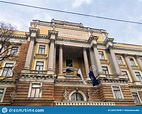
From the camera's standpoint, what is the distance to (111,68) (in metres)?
24.4

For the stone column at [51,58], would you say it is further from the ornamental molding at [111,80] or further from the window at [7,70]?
the ornamental molding at [111,80]

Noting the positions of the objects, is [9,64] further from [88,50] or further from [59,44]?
[88,50]

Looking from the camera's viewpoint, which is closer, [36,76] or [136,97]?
[36,76]

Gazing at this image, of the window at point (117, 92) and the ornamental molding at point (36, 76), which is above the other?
the ornamental molding at point (36, 76)

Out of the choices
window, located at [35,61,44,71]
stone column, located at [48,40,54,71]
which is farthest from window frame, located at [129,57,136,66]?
window, located at [35,61,44,71]

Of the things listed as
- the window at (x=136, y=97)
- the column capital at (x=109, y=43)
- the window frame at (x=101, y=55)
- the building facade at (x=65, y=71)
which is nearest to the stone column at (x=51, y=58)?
the building facade at (x=65, y=71)

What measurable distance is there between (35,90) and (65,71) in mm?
7588

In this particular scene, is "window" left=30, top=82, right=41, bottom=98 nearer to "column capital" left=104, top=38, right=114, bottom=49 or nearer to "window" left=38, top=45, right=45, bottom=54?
"window" left=38, top=45, right=45, bottom=54

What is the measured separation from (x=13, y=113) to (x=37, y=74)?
12759mm

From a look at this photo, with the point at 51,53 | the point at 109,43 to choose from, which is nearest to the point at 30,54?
the point at 51,53

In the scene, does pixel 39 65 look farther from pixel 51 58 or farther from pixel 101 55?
pixel 101 55

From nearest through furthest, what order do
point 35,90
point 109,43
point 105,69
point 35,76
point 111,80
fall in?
point 35,90, point 35,76, point 111,80, point 105,69, point 109,43

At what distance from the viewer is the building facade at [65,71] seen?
697 inches

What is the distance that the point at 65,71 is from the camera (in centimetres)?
2403
